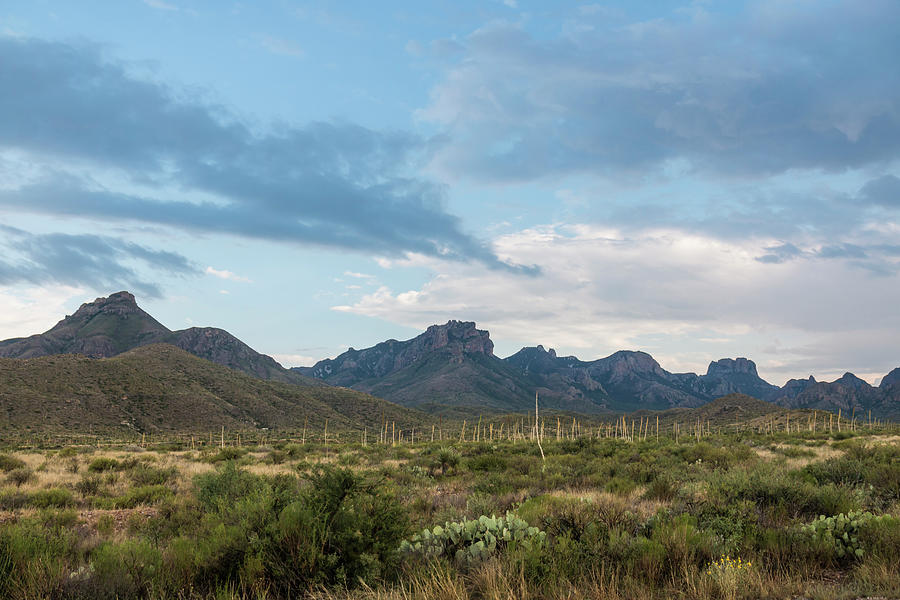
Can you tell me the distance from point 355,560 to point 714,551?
4.45 meters

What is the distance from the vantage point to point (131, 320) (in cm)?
19225

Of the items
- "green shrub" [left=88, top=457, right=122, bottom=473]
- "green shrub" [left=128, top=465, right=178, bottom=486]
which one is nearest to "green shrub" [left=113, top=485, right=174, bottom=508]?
"green shrub" [left=128, top=465, right=178, bottom=486]

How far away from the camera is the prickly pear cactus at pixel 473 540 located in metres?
5.84

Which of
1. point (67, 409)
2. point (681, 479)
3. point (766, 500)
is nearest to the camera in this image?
point (766, 500)

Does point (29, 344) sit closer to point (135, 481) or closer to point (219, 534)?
point (135, 481)

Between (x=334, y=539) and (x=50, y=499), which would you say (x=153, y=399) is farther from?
(x=334, y=539)

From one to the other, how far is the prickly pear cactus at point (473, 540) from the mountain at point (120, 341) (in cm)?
18536

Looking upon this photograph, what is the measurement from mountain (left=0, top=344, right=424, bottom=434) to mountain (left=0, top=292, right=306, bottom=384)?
83749 mm

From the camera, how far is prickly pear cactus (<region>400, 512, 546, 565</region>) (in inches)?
230

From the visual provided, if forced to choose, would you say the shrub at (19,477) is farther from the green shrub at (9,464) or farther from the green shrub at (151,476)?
the green shrub at (151,476)

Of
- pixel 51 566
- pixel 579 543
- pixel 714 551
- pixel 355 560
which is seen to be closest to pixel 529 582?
pixel 579 543

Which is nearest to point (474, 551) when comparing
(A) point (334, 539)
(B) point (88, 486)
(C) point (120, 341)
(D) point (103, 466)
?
(A) point (334, 539)

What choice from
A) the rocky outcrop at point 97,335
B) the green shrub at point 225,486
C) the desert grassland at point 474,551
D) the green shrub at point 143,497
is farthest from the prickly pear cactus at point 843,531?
the rocky outcrop at point 97,335

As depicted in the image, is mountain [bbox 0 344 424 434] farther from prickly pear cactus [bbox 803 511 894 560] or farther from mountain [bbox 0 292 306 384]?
mountain [bbox 0 292 306 384]
